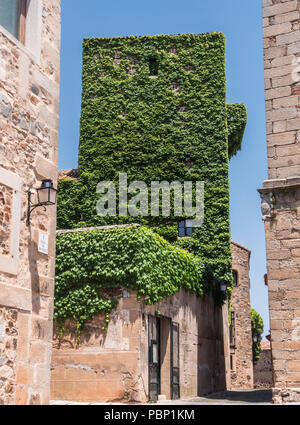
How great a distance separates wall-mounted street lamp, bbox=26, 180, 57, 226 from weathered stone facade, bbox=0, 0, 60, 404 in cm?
9

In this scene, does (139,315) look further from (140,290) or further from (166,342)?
(166,342)

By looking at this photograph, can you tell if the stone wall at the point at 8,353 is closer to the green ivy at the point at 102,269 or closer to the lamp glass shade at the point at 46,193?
the lamp glass shade at the point at 46,193

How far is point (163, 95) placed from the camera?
19.3 metres

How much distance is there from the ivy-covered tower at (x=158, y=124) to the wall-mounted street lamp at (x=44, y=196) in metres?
10.1

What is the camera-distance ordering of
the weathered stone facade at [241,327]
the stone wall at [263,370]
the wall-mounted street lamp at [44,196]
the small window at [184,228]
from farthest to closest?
the stone wall at [263,370] → the weathered stone facade at [241,327] → the small window at [184,228] → the wall-mounted street lamp at [44,196]

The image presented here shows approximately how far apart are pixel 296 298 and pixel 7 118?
6.33 m

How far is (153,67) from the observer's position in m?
19.8

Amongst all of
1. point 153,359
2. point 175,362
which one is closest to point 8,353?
point 153,359

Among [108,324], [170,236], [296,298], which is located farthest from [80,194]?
[296,298]

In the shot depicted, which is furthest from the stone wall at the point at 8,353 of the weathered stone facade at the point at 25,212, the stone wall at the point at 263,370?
the stone wall at the point at 263,370

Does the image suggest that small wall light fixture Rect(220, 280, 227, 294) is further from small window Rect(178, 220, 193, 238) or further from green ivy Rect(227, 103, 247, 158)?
green ivy Rect(227, 103, 247, 158)

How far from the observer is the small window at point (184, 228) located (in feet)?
59.1

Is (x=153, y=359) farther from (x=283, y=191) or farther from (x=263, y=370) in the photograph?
(x=263, y=370)

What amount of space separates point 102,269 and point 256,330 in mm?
21853
